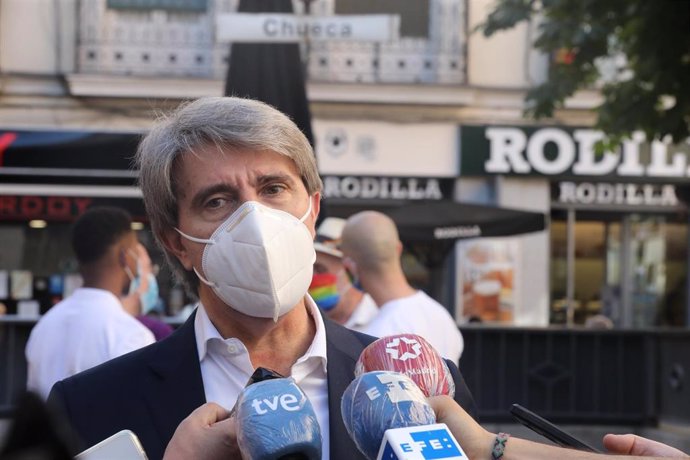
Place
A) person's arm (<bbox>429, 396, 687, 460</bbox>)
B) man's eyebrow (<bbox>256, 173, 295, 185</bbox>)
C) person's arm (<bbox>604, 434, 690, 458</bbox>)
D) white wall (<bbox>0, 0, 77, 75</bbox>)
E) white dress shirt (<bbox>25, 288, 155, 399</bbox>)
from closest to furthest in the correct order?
1. person's arm (<bbox>429, 396, 687, 460</bbox>)
2. person's arm (<bbox>604, 434, 690, 458</bbox>)
3. man's eyebrow (<bbox>256, 173, 295, 185</bbox>)
4. white dress shirt (<bbox>25, 288, 155, 399</bbox>)
5. white wall (<bbox>0, 0, 77, 75</bbox>)

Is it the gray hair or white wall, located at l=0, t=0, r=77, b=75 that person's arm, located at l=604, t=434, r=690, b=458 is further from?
white wall, located at l=0, t=0, r=77, b=75

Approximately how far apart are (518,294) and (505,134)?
7.99ft

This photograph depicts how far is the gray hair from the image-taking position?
2248mm

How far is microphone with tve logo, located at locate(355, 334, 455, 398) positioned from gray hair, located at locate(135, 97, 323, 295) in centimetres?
64

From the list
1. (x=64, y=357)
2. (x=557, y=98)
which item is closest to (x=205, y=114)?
(x=64, y=357)

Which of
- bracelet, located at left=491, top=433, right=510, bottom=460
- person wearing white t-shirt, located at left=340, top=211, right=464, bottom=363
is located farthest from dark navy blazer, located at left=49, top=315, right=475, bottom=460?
person wearing white t-shirt, located at left=340, top=211, right=464, bottom=363

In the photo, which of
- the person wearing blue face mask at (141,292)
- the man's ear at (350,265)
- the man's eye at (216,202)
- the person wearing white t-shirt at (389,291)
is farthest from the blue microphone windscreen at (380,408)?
the man's ear at (350,265)

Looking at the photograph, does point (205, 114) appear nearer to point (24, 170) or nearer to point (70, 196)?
point (24, 170)

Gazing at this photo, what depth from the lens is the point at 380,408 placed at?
1487 mm

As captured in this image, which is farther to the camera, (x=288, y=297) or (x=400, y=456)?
(x=288, y=297)

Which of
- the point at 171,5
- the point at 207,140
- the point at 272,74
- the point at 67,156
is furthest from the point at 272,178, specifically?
the point at 171,5

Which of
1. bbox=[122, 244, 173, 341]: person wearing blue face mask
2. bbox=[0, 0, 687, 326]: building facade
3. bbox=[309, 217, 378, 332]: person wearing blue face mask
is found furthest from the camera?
bbox=[0, 0, 687, 326]: building facade

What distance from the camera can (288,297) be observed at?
7.47ft

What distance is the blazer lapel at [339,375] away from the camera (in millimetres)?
2154
